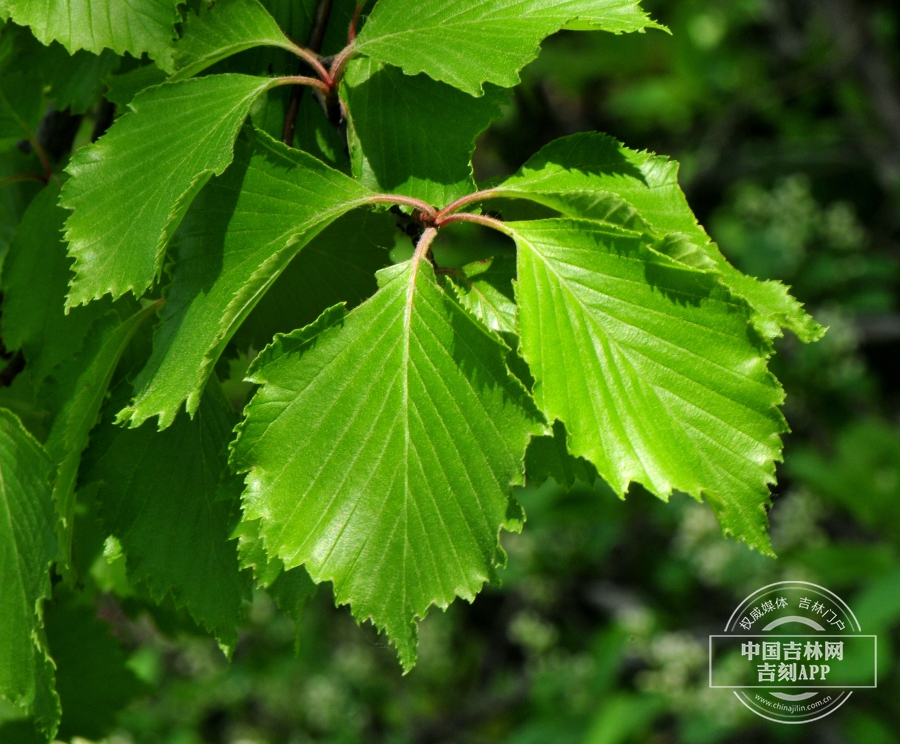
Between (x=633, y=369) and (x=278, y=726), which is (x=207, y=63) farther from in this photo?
(x=278, y=726)

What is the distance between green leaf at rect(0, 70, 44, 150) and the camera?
94 cm

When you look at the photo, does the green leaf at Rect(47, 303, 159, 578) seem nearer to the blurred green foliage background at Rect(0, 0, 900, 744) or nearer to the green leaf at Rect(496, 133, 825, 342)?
the green leaf at Rect(496, 133, 825, 342)

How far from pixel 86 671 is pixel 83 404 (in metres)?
0.69

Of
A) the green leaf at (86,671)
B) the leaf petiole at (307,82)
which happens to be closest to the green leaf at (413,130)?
the leaf petiole at (307,82)

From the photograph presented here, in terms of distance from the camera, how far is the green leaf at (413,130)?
0.77 m

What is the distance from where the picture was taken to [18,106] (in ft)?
3.12

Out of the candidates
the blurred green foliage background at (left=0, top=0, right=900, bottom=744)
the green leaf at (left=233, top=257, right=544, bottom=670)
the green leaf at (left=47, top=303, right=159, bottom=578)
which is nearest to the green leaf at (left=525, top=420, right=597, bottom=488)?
the green leaf at (left=233, top=257, right=544, bottom=670)

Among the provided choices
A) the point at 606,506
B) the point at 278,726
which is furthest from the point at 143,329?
the point at 278,726

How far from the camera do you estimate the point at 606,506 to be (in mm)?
3051

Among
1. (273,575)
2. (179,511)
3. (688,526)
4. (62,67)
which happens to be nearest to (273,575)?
(273,575)

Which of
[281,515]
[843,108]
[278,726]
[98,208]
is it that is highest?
[98,208]

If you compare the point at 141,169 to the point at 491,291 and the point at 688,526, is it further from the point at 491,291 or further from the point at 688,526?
the point at 688,526

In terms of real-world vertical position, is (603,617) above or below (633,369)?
below

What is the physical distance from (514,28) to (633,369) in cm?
26
